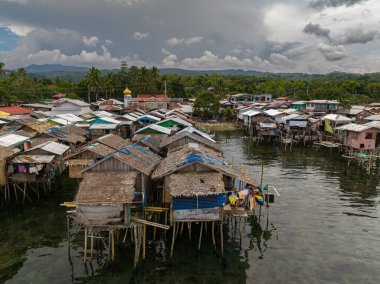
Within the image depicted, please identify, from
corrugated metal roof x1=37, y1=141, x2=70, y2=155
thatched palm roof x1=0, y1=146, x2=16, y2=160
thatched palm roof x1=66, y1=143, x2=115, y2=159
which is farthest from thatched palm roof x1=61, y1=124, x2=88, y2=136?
thatched palm roof x1=66, y1=143, x2=115, y2=159

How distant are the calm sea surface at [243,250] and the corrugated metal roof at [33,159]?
3.02 meters

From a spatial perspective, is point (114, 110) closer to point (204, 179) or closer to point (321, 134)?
point (321, 134)

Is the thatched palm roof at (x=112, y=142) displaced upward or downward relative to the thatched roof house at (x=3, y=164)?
upward

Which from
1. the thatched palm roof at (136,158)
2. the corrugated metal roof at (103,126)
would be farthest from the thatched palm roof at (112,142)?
the corrugated metal roof at (103,126)

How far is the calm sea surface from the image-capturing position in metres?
14.2

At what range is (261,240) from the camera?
17.5 m

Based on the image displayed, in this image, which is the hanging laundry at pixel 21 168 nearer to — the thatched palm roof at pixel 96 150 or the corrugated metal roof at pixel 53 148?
the corrugated metal roof at pixel 53 148

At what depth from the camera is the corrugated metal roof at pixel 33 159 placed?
70.6ft

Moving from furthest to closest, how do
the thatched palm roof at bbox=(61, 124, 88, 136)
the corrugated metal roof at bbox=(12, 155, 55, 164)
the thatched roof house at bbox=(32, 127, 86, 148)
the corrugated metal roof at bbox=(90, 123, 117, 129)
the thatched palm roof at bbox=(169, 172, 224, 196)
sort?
the corrugated metal roof at bbox=(90, 123, 117, 129), the thatched palm roof at bbox=(61, 124, 88, 136), the thatched roof house at bbox=(32, 127, 86, 148), the corrugated metal roof at bbox=(12, 155, 55, 164), the thatched palm roof at bbox=(169, 172, 224, 196)

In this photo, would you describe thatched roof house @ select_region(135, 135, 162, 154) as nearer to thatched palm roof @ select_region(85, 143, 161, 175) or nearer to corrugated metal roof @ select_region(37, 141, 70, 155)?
thatched palm roof @ select_region(85, 143, 161, 175)

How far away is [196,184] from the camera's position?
1551cm

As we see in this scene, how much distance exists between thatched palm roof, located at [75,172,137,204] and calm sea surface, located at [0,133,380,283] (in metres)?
3.25

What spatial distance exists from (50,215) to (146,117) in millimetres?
27566

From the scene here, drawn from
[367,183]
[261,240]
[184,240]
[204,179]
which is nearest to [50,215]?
[184,240]
